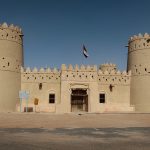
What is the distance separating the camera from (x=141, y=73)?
35719 millimetres

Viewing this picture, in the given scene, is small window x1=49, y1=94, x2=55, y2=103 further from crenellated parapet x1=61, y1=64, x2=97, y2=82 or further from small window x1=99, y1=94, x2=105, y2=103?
small window x1=99, y1=94, x2=105, y2=103

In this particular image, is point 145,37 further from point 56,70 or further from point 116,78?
point 56,70

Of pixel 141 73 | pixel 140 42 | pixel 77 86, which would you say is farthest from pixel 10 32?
pixel 141 73

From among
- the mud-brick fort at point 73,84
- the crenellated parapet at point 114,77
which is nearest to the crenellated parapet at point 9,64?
the mud-brick fort at point 73,84

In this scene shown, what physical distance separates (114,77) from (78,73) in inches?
180

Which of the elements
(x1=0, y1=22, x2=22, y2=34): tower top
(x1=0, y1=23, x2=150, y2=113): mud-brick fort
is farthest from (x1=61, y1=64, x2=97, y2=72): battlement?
(x1=0, y1=22, x2=22, y2=34): tower top

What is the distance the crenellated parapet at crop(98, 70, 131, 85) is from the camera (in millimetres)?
35688

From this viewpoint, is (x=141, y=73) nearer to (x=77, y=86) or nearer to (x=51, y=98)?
(x=77, y=86)

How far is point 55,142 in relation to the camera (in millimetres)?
10320

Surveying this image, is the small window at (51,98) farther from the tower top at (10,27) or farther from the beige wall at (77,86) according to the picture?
the tower top at (10,27)

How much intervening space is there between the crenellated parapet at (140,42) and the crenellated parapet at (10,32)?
1368 centimetres

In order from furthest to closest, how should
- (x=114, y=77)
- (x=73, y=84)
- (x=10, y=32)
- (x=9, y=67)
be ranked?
(x=114, y=77)
(x=73, y=84)
(x=10, y=32)
(x=9, y=67)

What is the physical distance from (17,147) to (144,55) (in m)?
28.4

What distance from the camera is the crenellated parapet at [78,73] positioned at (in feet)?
113
